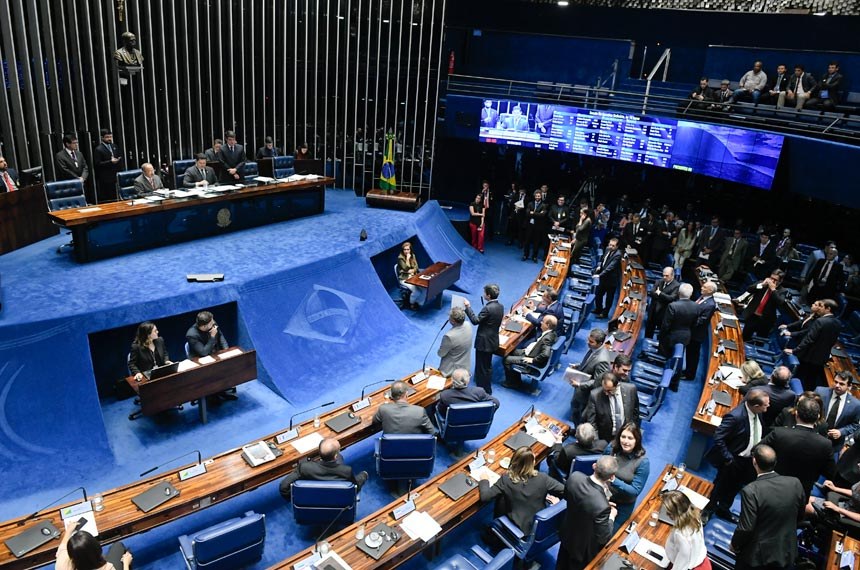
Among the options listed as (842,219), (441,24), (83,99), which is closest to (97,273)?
(83,99)

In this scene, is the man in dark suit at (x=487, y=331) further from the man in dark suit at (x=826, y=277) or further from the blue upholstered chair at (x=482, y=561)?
the man in dark suit at (x=826, y=277)

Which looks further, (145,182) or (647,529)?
(145,182)

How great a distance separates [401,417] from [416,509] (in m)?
1.04

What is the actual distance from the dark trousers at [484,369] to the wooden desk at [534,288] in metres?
0.21

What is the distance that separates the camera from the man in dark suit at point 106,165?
10852 millimetres

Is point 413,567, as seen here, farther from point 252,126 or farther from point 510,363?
point 252,126

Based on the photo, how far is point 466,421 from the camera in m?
6.54

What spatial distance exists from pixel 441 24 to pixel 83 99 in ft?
29.1

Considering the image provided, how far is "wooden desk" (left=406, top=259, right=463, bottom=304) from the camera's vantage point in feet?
35.6

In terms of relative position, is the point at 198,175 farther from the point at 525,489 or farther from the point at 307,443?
the point at 525,489

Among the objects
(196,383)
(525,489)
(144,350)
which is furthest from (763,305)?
(144,350)

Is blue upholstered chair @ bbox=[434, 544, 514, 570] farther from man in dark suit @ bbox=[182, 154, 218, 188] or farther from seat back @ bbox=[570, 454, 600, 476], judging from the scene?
man in dark suit @ bbox=[182, 154, 218, 188]

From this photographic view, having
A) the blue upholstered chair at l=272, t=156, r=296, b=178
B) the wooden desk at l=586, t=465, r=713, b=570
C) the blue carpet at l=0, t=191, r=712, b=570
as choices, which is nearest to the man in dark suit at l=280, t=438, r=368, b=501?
the blue carpet at l=0, t=191, r=712, b=570

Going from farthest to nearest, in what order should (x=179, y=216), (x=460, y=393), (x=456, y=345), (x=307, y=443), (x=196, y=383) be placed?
(x=179, y=216)
(x=456, y=345)
(x=196, y=383)
(x=460, y=393)
(x=307, y=443)
